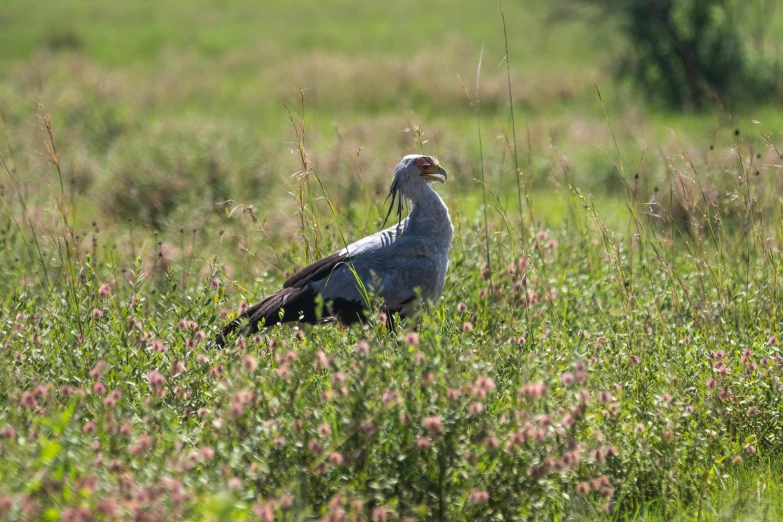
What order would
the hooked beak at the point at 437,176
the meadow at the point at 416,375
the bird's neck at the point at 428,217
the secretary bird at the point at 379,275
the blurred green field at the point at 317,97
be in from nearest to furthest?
the meadow at the point at 416,375, the secretary bird at the point at 379,275, the bird's neck at the point at 428,217, the hooked beak at the point at 437,176, the blurred green field at the point at 317,97

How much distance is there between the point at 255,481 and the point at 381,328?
1109mm

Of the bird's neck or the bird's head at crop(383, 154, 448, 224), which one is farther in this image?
the bird's head at crop(383, 154, 448, 224)

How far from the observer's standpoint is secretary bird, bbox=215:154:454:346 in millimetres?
5355

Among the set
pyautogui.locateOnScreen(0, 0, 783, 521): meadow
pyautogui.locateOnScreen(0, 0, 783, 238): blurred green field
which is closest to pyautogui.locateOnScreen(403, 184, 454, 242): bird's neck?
pyautogui.locateOnScreen(0, 0, 783, 521): meadow

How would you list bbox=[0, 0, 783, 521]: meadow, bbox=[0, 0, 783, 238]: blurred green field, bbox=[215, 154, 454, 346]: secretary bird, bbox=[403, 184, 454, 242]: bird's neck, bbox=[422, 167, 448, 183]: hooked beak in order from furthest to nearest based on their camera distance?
bbox=[0, 0, 783, 238]: blurred green field, bbox=[422, 167, 448, 183]: hooked beak, bbox=[403, 184, 454, 242]: bird's neck, bbox=[215, 154, 454, 346]: secretary bird, bbox=[0, 0, 783, 521]: meadow

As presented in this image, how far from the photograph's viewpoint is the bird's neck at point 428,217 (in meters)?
5.79

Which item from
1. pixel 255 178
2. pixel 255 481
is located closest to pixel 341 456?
pixel 255 481

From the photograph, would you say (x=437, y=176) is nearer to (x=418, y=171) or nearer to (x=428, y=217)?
(x=418, y=171)

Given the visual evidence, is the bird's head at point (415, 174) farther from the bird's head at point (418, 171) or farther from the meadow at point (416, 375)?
the meadow at point (416, 375)

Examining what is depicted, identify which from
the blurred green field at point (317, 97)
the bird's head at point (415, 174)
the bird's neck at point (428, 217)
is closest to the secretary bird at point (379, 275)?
the bird's neck at point (428, 217)

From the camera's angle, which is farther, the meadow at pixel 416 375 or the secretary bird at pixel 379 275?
the secretary bird at pixel 379 275

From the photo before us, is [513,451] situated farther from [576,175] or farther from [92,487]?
[576,175]

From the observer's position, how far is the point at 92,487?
2699 mm

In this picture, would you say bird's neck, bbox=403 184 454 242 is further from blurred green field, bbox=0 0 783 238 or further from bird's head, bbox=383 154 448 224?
blurred green field, bbox=0 0 783 238
